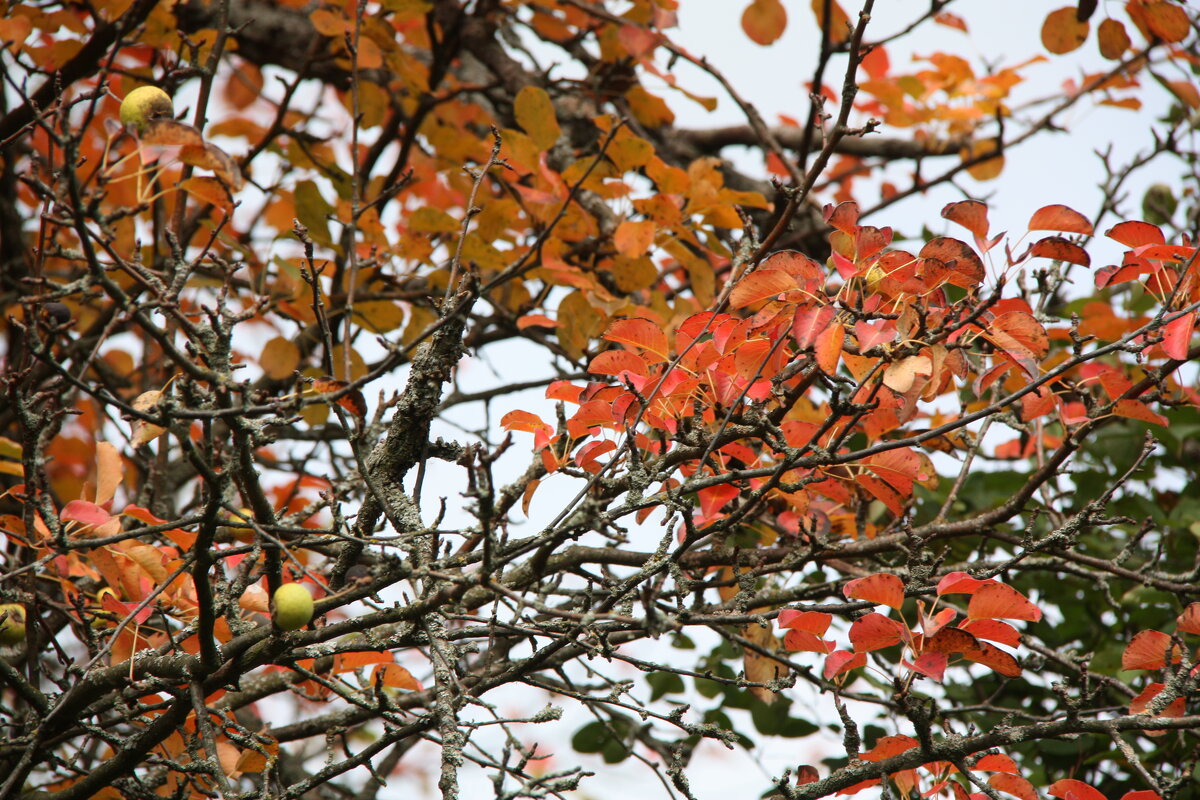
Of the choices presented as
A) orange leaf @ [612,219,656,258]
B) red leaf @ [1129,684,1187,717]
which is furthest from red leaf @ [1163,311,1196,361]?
orange leaf @ [612,219,656,258]

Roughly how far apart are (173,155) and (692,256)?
1292 mm

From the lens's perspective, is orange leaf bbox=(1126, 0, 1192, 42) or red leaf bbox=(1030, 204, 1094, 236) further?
orange leaf bbox=(1126, 0, 1192, 42)

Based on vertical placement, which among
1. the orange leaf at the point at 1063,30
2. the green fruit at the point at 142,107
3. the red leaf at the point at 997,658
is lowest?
the red leaf at the point at 997,658

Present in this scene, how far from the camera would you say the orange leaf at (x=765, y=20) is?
277 cm

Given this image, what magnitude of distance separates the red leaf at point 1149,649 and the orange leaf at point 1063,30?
170cm

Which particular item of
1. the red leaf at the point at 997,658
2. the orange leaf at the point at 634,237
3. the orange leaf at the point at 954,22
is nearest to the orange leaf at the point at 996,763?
the red leaf at the point at 997,658

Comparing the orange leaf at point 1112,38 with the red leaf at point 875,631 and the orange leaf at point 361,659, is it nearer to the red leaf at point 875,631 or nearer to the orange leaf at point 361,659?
the red leaf at point 875,631

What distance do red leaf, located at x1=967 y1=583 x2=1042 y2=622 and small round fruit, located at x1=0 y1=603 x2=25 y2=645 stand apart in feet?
5.23

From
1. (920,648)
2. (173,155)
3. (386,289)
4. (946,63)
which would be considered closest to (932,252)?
(920,648)

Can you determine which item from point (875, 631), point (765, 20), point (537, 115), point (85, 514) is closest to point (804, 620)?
point (875, 631)

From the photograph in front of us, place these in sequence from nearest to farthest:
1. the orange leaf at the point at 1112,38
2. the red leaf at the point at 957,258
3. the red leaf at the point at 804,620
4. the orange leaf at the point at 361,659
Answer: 1. the red leaf at the point at 957,258
2. the red leaf at the point at 804,620
3. the orange leaf at the point at 361,659
4. the orange leaf at the point at 1112,38

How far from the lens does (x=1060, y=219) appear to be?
56.1 inches

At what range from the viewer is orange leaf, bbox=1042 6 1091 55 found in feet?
8.46

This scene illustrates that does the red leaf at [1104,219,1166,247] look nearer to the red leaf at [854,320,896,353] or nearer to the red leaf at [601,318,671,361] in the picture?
the red leaf at [854,320,896,353]
